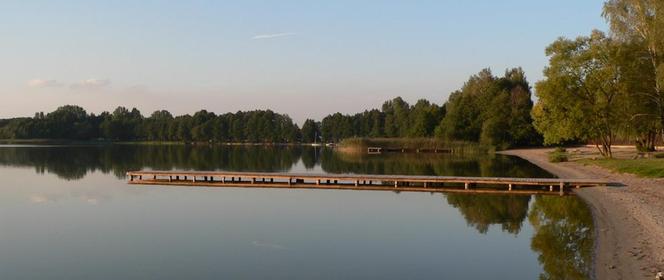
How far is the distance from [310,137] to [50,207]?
115167 millimetres

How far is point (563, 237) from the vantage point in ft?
49.5

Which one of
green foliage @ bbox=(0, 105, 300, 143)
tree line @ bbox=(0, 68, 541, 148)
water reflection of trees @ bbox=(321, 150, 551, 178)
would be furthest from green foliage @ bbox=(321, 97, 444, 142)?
water reflection of trees @ bbox=(321, 150, 551, 178)

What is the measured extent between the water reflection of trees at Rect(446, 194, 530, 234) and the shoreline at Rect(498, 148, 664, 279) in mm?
2365

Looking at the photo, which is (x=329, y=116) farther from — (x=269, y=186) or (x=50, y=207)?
(x=50, y=207)

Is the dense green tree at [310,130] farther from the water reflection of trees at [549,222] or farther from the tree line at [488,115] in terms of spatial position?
the water reflection of trees at [549,222]

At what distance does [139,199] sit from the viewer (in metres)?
24.0

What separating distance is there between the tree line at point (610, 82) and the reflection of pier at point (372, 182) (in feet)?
44.0

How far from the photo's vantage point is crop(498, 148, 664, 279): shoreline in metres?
11.1

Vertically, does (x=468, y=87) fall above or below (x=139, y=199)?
above

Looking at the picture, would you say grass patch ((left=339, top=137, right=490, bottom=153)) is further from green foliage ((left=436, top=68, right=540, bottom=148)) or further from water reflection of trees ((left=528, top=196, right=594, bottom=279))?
water reflection of trees ((left=528, top=196, right=594, bottom=279))

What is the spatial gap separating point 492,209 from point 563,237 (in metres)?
5.90

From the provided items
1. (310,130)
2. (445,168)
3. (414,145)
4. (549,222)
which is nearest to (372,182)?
(445,168)

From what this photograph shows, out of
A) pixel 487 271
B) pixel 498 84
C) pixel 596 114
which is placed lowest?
pixel 487 271

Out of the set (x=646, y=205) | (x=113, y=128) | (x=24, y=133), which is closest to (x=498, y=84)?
(x=646, y=205)
